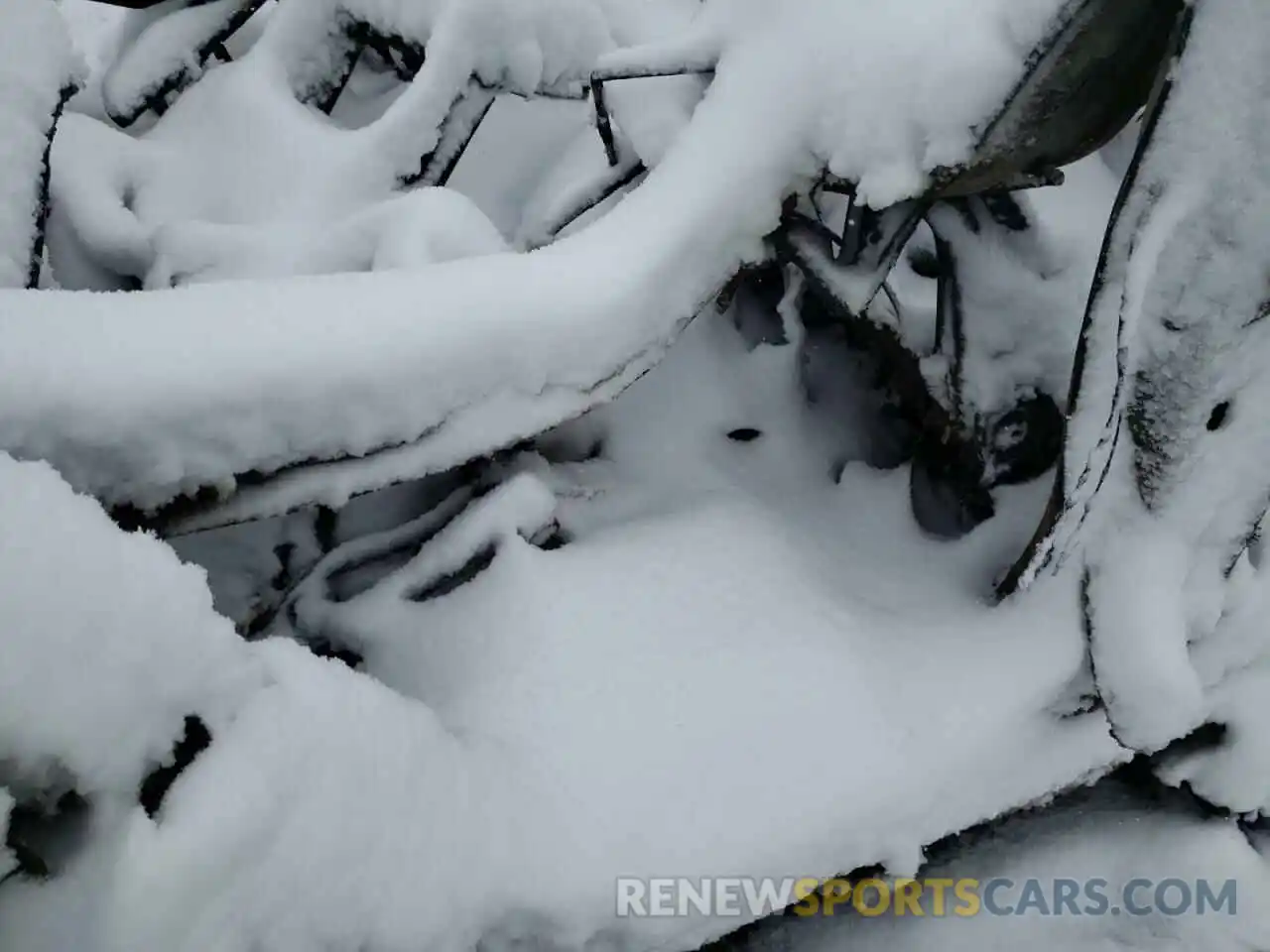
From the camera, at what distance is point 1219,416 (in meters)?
0.90

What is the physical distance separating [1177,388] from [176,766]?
86 cm

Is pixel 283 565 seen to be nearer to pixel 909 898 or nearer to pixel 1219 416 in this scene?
pixel 909 898

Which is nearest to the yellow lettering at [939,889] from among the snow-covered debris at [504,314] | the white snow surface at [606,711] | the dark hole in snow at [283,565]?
the white snow surface at [606,711]

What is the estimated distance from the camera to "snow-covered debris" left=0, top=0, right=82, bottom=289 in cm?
95

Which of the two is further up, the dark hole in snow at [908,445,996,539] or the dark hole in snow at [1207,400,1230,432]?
the dark hole in snow at [1207,400,1230,432]

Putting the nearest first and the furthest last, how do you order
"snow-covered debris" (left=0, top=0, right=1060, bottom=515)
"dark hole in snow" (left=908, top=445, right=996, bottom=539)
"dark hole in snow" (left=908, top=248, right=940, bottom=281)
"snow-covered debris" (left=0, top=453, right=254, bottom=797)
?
1. "snow-covered debris" (left=0, top=453, right=254, bottom=797)
2. "snow-covered debris" (left=0, top=0, right=1060, bottom=515)
3. "dark hole in snow" (left=908, top=445, right=996, bottom=539)
4. "dark hole in snow" (left=908, top=248, right=940, bottom=281)

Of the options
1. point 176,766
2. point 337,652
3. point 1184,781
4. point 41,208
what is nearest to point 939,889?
point 1184,781

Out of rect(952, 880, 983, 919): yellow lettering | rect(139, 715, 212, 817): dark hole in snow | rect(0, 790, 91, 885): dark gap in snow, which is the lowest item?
rect(952, 880, 983, 919): yellow lettering

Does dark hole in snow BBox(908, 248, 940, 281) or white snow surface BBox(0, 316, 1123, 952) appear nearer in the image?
white snow surface BBox(0, 316, 1123, 952)

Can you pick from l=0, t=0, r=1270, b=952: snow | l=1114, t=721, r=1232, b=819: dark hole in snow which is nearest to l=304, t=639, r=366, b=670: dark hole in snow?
l=0, t=0, r=1270, b=952: snow

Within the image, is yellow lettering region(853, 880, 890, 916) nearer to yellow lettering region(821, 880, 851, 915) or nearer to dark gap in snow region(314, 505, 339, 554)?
yellow lettering region(821, 880, 851, 915)

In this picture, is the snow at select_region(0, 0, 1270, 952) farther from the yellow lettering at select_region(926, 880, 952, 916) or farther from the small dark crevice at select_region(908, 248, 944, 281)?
the small dark crevice at select_region(908, 248, 944, 281)

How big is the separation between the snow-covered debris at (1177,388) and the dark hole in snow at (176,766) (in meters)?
0.76

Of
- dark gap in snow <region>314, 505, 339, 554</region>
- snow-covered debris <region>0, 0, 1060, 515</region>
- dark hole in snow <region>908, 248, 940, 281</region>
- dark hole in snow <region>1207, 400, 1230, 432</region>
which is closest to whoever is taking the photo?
snow-covered debris <region>0, 0, 1060, 515</region>
